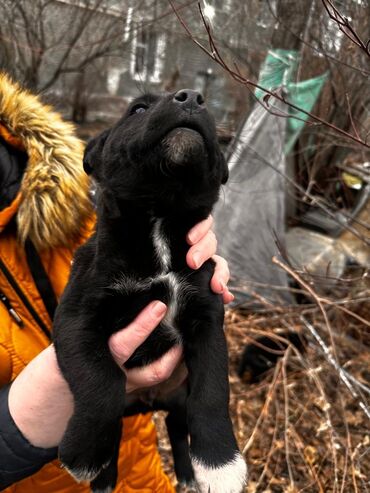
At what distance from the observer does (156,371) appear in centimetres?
150

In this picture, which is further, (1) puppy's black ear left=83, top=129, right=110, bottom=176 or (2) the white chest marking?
(1) puppy's black ear left=83, top=129, right=110, bottom=176

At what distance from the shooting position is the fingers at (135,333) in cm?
145

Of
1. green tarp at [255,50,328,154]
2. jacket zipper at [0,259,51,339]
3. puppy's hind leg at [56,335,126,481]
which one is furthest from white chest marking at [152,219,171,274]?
green tarp at [255,50,328,154]

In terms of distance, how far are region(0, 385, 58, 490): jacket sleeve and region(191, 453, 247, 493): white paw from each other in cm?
49

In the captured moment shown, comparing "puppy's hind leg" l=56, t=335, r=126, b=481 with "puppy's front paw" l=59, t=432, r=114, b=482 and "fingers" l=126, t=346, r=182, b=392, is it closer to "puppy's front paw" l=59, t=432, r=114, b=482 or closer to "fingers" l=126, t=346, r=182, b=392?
"puppy's front paw" l=59, t=432, r=114, b=482

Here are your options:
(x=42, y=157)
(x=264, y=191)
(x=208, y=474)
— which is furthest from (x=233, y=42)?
(x=208, y=474)

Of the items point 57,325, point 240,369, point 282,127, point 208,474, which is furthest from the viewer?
point 282,127

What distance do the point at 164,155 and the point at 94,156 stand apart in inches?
16.1

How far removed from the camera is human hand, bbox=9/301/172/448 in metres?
1.43

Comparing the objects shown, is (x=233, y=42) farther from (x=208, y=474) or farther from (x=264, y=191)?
(x=208, y=474)

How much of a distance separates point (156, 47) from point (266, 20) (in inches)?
77.4

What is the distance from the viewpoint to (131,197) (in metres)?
1.59

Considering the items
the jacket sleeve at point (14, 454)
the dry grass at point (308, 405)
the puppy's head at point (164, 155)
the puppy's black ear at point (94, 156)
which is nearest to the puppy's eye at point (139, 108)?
the puppy's head at point (164, 155)

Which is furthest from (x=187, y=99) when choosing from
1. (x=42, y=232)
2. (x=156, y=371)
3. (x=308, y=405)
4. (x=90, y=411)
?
(x=308, y=405)
